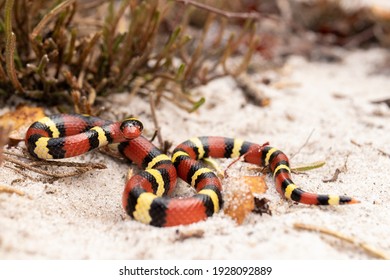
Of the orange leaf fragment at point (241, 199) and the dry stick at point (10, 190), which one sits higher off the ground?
the orange leaf fragment at point (241, 199)

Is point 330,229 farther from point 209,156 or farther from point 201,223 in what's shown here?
point 209,156

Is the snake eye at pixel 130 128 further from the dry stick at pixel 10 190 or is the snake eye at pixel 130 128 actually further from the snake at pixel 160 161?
the dry stick at pixel 10 190

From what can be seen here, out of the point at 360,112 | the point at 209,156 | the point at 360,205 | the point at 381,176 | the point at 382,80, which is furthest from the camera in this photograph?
the point at 382,80

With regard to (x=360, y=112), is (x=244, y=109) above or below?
below

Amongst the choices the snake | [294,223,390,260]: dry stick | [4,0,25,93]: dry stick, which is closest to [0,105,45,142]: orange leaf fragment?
[4,0,25,93]: dry stick

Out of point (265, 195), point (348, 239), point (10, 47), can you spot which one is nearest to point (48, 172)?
point (10, 47)

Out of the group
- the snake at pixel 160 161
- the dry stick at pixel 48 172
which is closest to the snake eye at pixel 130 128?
the snake at pixel 160 161

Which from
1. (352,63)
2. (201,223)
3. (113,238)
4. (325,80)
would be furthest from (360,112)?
(113,238)
